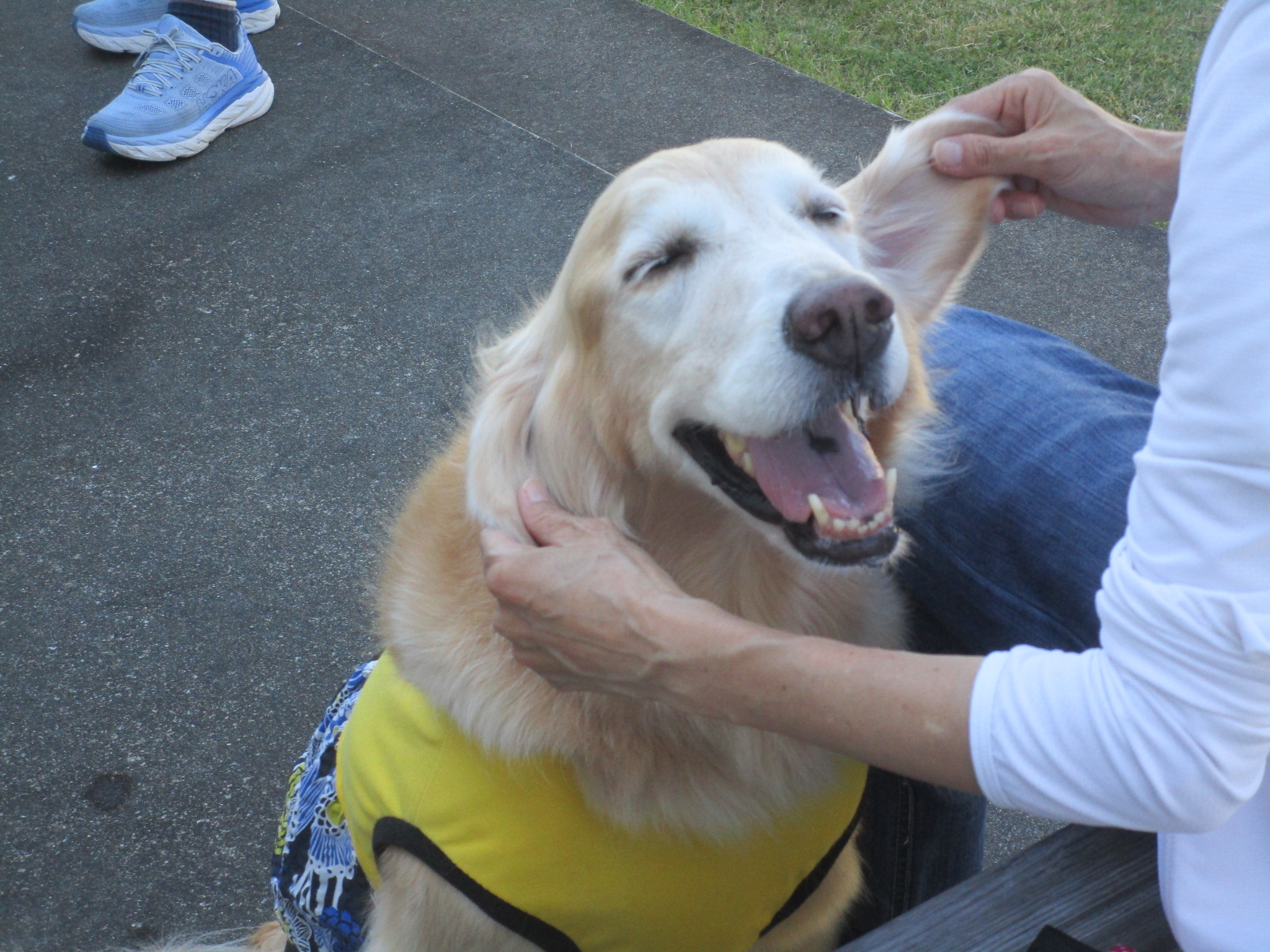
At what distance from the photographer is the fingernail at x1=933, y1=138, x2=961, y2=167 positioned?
5.38 ft

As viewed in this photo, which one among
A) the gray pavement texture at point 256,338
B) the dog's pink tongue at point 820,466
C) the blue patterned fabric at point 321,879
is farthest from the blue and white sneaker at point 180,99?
the dog's pink tongue at point 820,466

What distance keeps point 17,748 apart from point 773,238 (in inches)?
82.7

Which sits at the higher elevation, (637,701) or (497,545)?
(497,545)

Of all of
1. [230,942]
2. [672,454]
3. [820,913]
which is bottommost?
[230,942]

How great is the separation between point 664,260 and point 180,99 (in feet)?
11.9

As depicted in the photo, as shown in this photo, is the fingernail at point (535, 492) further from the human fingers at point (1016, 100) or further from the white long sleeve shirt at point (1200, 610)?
the human fingers at point (1016, 100)

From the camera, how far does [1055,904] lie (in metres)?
1.29

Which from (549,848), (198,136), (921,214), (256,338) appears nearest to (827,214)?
(921,214)

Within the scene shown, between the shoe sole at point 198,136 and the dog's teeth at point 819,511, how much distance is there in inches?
153

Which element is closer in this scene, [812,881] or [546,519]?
[546,519]

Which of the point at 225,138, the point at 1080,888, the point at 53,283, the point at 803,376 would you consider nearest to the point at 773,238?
the point at 803,376

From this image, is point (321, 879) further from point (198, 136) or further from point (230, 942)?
point (198, 136)

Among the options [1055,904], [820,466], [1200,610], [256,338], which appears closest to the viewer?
[1200,610]

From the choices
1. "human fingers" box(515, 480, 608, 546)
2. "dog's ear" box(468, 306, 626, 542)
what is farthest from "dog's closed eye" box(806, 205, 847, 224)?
"human fingers" box(515, 480, 608, 546)
